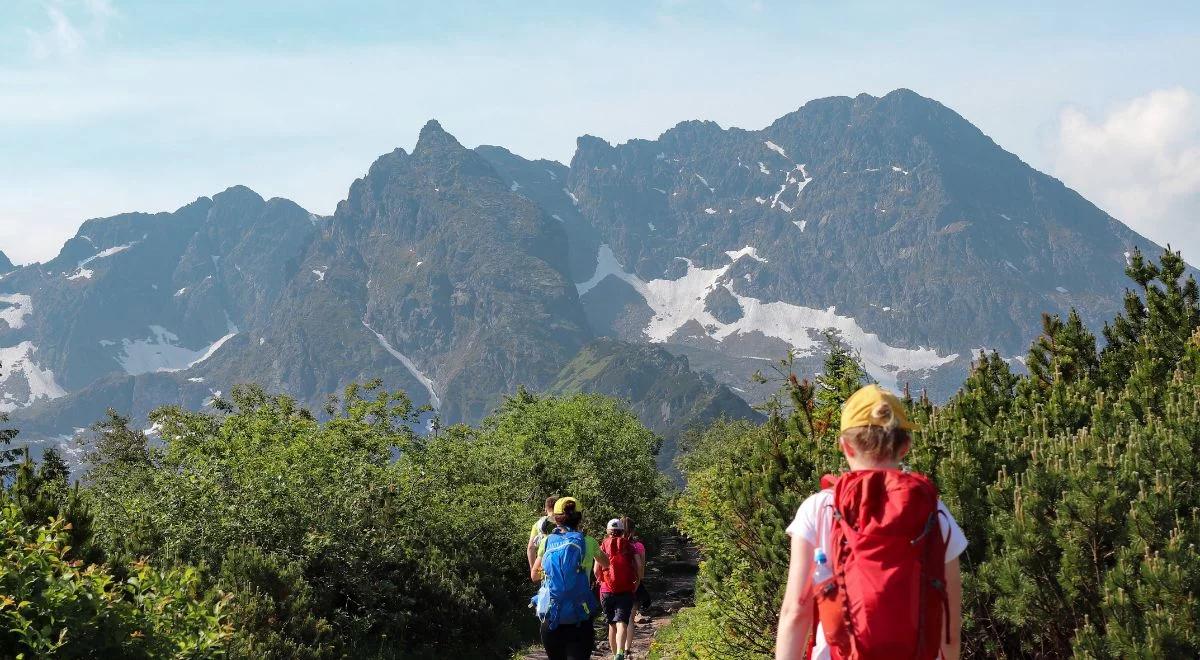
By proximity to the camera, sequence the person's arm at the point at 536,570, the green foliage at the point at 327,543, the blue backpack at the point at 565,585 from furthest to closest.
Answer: the green foliage at the point at 327,543
the person's arm at the point at 536,570
the blue backpack at the point at 565,585

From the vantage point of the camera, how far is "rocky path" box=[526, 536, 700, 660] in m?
21.3

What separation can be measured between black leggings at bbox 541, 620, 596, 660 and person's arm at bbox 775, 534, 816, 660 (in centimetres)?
567

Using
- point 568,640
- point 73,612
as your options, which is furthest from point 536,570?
point 73,612

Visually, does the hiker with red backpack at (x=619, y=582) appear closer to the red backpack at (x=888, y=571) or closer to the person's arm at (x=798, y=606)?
the person's arm at (x=798, y=606)

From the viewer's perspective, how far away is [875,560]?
4.15 m

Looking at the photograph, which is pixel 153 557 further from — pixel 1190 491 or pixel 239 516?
pixel 1190 491

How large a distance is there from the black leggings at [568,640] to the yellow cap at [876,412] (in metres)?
6.08

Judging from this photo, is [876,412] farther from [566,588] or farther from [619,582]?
[619,582]

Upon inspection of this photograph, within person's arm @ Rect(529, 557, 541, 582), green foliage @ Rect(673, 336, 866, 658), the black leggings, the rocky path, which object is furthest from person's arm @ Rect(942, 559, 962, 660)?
the rocky path

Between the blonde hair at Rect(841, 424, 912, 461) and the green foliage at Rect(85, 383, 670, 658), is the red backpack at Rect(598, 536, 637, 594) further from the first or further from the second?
the blonde hair at Rect(841, 424, 912, 461)

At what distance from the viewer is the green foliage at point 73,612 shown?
7.13 m

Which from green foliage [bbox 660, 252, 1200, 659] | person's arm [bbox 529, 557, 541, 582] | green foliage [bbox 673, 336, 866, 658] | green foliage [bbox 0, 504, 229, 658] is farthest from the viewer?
green foliage [bbox 673, 336, 866, 658]

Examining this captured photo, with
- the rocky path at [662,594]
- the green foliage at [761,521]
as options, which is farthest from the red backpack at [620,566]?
the rocky path at [662,594]

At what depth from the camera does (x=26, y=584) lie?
23.6 ft
